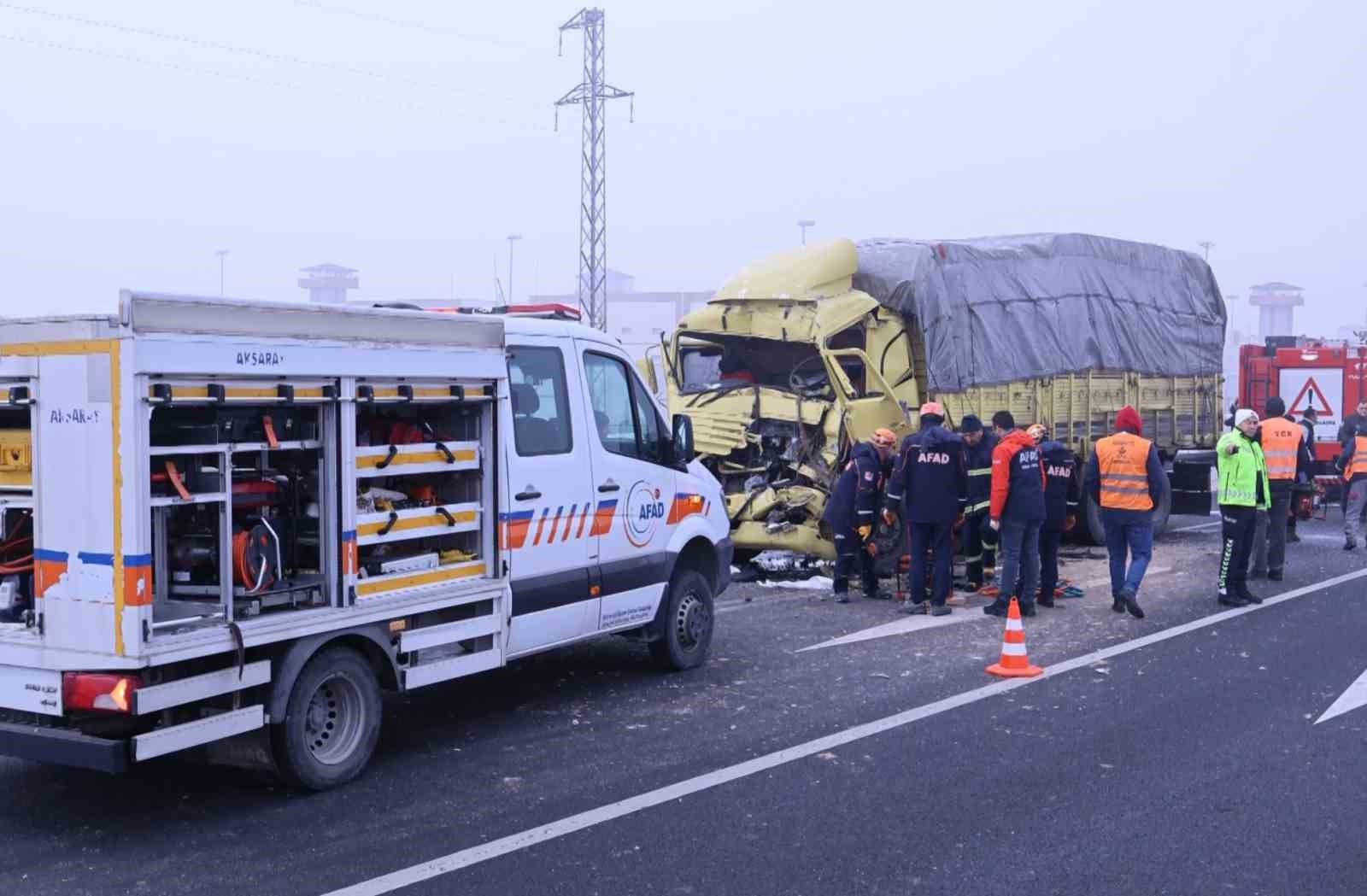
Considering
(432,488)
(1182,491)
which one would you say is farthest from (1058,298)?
Result: (432,488)

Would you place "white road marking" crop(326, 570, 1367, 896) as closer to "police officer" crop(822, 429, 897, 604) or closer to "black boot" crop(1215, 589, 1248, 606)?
"black boot" crop(1215, 589, 1248, 606)

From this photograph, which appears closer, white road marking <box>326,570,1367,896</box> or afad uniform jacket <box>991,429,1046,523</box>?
white road marking <box>326,570,1367,896</box>

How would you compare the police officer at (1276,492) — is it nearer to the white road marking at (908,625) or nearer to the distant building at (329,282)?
the white road marking at (908,625)

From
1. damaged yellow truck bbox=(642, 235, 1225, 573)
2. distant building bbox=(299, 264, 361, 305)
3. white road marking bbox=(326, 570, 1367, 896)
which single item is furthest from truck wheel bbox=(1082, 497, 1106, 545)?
distant building bbox=(299, 264, 361, 305)

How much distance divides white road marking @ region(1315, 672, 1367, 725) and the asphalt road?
0.41 feet

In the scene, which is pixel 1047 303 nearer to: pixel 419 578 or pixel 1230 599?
pixel 1230 599

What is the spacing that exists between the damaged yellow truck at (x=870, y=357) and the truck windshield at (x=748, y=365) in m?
0.01

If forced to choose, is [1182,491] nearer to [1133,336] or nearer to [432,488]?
[1133,336]

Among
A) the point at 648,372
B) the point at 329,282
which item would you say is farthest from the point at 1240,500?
the point at 329,282

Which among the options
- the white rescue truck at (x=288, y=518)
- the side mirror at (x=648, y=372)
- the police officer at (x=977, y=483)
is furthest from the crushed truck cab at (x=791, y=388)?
the white rescue truck at (x=288, y=518)

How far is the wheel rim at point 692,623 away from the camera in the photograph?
936 cm

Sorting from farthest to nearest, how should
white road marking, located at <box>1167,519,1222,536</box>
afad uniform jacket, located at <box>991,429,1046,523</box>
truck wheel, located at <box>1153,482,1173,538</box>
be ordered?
white road marking, located at <box>1167,519,1222,536</box>, truck wheel, located at <box>1153,482,1173,538</box>, afad uniform jacket, located at <box>991,429,1046,523</box>

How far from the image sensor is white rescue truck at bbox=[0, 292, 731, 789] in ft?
18.8

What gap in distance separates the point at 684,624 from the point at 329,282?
3300cm
